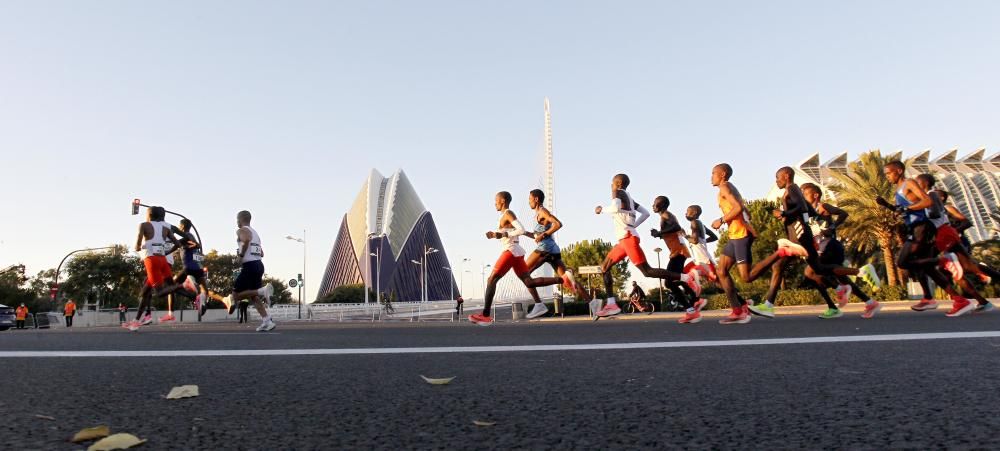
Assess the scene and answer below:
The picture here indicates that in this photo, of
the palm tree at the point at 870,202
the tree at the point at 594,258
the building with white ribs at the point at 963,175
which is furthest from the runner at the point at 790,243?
the building with white ribs at the point at 963,175

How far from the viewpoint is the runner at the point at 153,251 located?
953cm

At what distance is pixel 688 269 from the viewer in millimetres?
9867

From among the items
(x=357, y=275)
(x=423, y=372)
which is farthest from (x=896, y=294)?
(x=357, y=275)

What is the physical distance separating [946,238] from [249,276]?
31.2ft

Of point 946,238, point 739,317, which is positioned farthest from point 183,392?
point 946,238

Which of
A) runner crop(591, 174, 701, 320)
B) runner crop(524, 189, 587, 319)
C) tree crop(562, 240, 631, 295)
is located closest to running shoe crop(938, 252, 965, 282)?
runner crop(591, 174, 701, 320)

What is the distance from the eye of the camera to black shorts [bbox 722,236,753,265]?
23.0ft

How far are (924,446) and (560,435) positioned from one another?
79 centimetres

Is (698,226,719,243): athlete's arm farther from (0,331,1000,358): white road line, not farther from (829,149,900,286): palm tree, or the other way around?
(829,149,900,286): palm tree

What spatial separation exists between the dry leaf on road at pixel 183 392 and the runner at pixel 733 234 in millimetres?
6057

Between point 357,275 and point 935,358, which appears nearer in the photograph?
point 935,358

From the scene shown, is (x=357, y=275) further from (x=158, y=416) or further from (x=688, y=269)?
(x=158, y=416)

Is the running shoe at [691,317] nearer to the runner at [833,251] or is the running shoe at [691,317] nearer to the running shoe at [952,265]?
the runner at [833,251]

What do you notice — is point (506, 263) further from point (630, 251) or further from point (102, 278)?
point (102, 278)
